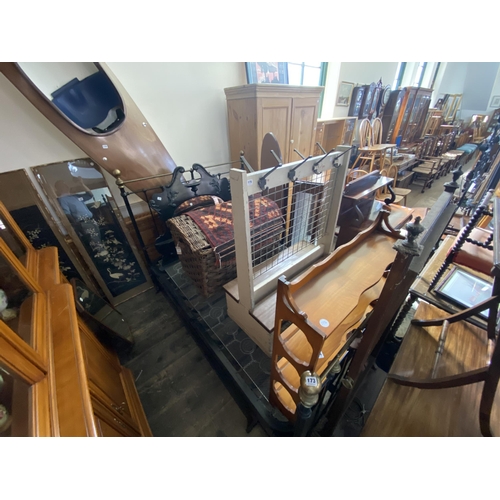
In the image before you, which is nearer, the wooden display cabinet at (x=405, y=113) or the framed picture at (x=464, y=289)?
the framed picture at (x=464, y=289)

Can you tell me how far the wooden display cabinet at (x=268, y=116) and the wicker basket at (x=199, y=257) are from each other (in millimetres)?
1007

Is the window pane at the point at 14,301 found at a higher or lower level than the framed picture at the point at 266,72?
lower

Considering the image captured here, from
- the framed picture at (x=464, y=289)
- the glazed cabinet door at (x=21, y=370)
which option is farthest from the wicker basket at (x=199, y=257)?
the framed picture at (x=464, y=289)

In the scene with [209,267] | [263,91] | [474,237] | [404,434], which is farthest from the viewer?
[263,91]

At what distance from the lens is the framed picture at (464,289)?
106 centimetres

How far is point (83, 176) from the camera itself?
1.42 metres

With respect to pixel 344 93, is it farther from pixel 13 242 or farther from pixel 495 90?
pixel 495 90

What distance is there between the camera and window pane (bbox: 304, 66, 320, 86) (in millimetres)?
2701

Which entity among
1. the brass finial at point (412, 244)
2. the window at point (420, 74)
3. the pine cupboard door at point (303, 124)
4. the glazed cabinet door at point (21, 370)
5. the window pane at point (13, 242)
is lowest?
the glazed cabinet door at point (21, 370)

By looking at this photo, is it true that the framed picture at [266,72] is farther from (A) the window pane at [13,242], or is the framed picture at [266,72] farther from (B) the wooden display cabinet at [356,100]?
(A) the window pane at [13,242]

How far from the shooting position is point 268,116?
169 centimetres

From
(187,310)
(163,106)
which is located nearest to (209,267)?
(187,310)

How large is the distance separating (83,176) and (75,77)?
1.95ft
